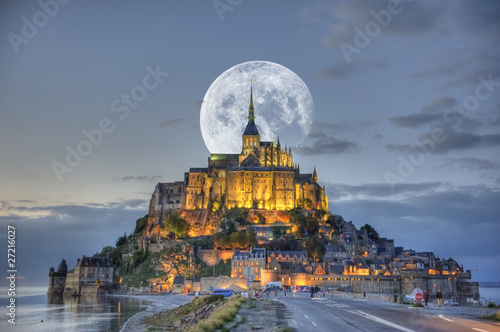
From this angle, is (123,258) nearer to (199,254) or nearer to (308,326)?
(199,254)

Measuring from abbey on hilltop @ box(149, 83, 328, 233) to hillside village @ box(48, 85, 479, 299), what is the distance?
10.8 inches

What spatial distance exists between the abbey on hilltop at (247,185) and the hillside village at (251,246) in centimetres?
27

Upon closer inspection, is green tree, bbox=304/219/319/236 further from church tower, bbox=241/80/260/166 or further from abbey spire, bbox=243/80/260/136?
abbey spire, bbox=243/80/260/136

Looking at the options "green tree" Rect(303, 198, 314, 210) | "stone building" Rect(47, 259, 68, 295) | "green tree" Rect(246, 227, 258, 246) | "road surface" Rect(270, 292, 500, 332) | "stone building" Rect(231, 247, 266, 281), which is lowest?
"stone building" Rect(47, 259, 68, 295)

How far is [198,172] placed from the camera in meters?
150

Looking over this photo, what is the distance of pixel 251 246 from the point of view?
383 ft

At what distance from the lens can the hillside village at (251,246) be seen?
102m

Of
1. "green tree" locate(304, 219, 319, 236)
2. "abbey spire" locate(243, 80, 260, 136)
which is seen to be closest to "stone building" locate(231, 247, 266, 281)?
"green tree" locate(304, 219, 319, 236)

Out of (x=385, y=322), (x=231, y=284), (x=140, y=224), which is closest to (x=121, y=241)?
(x=140, y=224)

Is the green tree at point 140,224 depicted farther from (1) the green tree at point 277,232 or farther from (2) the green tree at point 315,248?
(2) the green tree at point 315,248

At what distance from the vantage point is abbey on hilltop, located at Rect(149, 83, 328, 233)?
142 metres

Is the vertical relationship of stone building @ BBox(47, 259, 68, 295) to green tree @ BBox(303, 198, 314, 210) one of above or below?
below

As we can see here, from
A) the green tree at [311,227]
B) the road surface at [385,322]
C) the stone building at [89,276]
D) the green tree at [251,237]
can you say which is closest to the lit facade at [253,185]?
the green tree at [311,227]

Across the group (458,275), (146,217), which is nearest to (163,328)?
(458,275)
